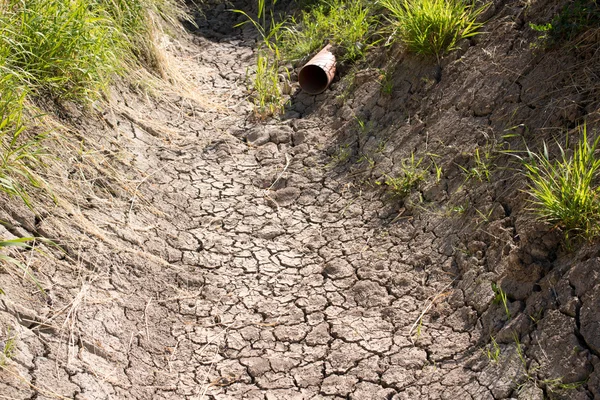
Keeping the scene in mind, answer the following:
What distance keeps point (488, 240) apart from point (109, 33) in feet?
8.63

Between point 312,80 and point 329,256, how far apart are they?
5.63ft

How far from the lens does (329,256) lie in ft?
11.9

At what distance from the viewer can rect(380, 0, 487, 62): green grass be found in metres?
4.08

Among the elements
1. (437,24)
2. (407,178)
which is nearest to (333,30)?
(437,24)

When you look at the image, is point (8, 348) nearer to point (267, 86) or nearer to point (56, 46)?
point (56, 46)

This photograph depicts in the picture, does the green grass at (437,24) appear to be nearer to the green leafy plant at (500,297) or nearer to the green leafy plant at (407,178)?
the green leafy plant at (407,178)

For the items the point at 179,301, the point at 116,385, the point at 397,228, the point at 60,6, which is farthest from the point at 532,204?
the point at 60,6

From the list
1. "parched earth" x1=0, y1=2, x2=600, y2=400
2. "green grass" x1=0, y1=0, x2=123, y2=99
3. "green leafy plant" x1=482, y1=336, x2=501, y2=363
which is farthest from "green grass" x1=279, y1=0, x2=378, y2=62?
"green leafy plant" x1=482, y1=336, x2=501, y2=363

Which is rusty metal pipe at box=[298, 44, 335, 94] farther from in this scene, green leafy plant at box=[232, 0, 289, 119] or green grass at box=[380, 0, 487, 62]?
green grass at box=[380, 0, 487, 62]

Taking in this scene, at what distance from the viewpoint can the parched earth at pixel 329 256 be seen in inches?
108

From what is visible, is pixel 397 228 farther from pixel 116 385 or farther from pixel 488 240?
pixel 116 385

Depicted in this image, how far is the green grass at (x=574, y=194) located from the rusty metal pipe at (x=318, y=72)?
202cm

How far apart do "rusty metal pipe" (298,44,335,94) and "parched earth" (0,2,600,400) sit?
12 centimetres

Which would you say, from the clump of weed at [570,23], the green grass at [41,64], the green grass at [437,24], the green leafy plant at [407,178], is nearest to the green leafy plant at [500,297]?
the green leafy plant at [407,178]
